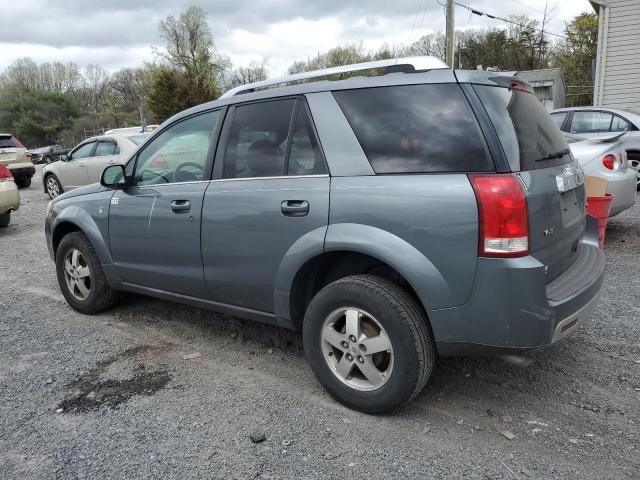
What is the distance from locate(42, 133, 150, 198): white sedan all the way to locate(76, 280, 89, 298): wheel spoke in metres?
7.03

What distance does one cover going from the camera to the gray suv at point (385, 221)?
254 cm

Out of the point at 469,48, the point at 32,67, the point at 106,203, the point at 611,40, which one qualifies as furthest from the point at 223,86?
the point at 106,203

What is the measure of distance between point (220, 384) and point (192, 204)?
1221 millimetres

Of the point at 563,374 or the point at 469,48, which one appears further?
the point at 469,48

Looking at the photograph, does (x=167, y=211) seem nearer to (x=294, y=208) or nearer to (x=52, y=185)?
(x=294, y=208)

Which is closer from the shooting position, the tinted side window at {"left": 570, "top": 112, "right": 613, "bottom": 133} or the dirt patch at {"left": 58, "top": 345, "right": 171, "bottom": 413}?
the dirt patch at {"left": 58, "top": 345, "right": 171, "bottom": 413}

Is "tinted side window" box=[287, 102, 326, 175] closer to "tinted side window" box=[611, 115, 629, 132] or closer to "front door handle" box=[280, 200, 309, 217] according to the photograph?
"front door handle" box=[280, 200, 309, 217]

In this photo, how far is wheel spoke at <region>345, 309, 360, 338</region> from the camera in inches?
113

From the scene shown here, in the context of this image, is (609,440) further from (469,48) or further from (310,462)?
(469,48)

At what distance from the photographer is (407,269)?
2.66m

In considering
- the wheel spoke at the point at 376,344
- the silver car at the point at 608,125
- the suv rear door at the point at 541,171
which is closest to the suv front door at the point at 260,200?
the wheel spoke at the point at 376,344

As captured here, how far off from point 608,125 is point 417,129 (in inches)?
328

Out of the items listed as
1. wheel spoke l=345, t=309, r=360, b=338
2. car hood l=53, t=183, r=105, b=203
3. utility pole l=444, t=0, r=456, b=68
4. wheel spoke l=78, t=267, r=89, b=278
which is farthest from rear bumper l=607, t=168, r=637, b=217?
utility pole l=444, t=0, r=456, b=68

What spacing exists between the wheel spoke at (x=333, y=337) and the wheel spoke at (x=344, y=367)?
0.08 meters
